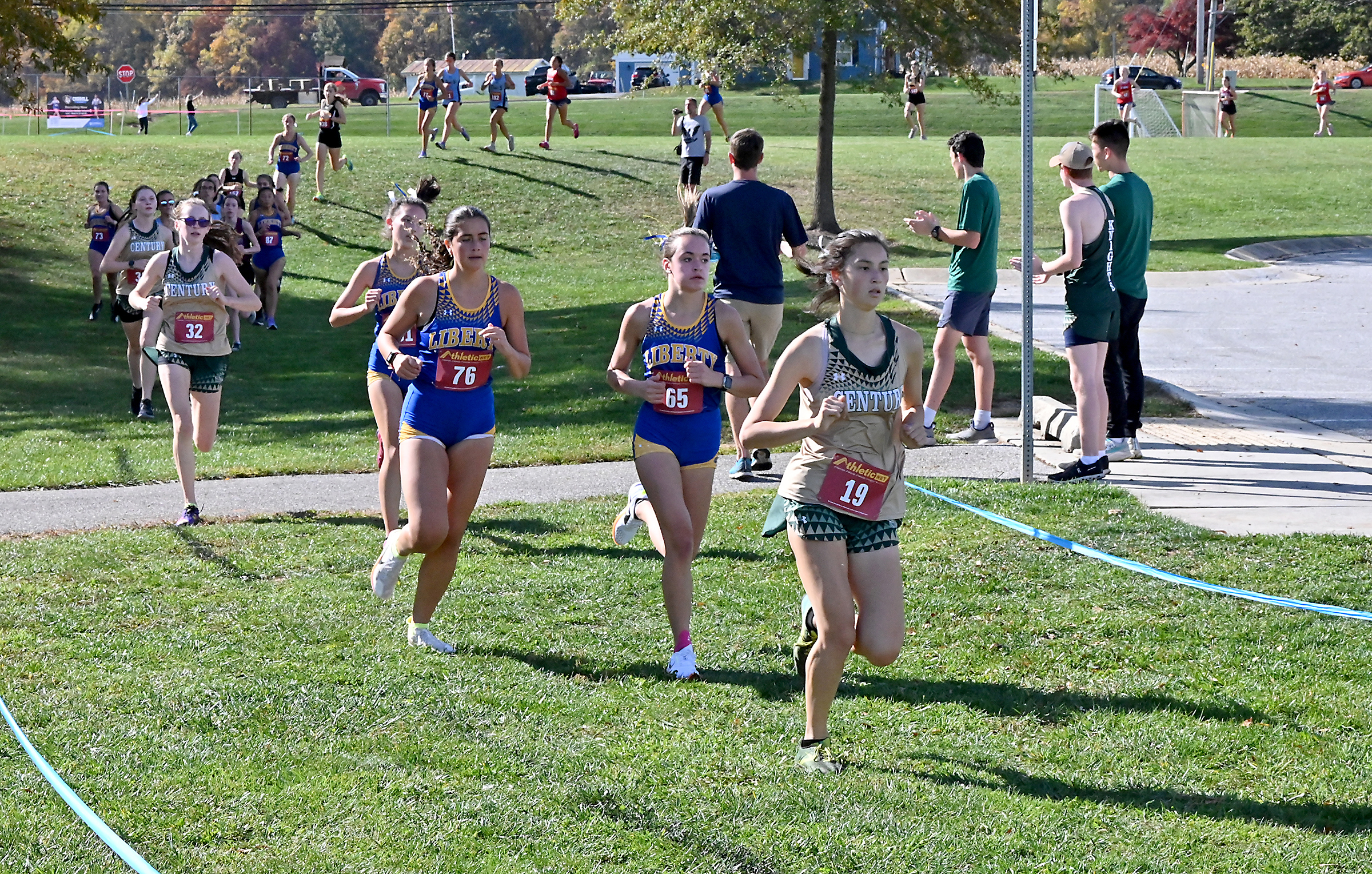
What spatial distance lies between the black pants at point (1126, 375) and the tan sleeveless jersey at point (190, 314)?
236 inches

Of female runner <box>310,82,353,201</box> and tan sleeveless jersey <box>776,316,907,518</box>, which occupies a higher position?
female runner <box>310,82,353,201</box>

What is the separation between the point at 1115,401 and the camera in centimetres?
997

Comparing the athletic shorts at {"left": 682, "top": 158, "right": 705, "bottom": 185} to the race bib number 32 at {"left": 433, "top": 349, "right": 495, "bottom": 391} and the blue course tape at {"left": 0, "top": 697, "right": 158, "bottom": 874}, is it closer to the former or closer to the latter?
the race bib number 32 at {"left": 433, "top": 349, "right": 495, "bottom": 391}

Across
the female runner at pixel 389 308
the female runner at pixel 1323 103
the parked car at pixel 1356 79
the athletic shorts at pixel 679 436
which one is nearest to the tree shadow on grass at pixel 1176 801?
the athletic shorts at pixel 679 436

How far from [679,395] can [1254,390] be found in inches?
352

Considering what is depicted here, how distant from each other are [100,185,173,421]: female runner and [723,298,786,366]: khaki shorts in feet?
22.9

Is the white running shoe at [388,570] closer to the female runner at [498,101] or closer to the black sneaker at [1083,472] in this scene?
the black sneaker at [1083,472]

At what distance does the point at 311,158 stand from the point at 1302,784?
2863 cm

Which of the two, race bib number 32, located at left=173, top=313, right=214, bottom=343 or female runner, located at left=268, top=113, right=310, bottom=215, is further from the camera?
female runner, located at left=268, top=113, right=310, bottom=215

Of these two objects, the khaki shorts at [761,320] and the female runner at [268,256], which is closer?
the khaki shorts at [761,320]

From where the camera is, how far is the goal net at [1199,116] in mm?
45750

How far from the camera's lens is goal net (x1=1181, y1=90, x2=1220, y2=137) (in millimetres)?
45750

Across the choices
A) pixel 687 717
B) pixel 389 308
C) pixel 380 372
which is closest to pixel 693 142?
pixel 389 308

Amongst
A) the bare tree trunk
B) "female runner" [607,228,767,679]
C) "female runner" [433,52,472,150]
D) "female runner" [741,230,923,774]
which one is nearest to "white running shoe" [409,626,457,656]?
"female runner" [607,228,767,679]
